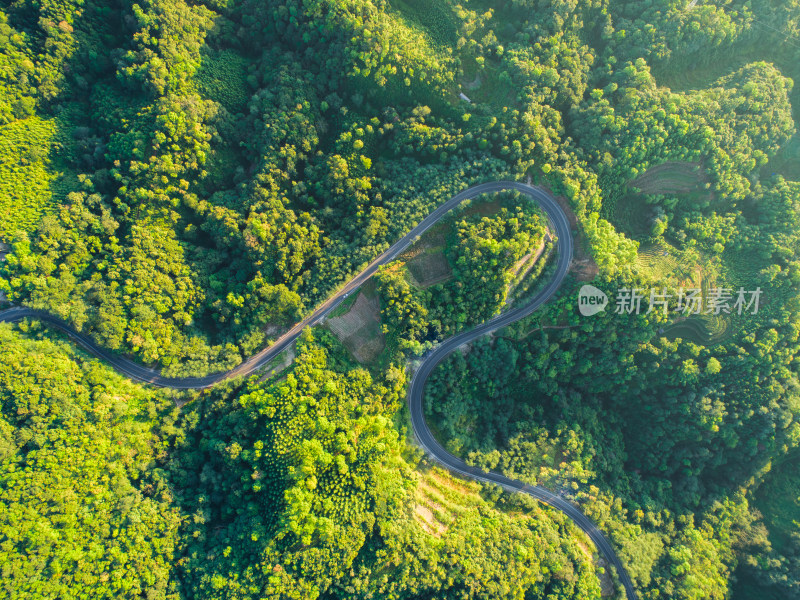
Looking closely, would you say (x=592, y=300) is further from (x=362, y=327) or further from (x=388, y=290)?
(x=362, y=327)

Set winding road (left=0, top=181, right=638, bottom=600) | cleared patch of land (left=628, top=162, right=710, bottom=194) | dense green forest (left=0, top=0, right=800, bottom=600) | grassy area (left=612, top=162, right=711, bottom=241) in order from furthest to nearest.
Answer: grassy area (left=612, top=162, right=711, bottom=241), cleared patch of land (left=628, top=162, right=710, bottom=194), winding road (left=0, top=181, right=638, bottom=600), dense green forest (left=0, top=0, right=800, bottom=600)

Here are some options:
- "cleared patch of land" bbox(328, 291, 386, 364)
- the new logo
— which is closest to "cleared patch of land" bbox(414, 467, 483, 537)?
"cleared patch of land" bbox(328, 291, 386, 364)

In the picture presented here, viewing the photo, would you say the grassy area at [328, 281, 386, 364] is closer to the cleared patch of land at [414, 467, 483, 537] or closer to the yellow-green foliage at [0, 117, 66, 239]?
the cleared patch of land at [414, 467, 483, 537]

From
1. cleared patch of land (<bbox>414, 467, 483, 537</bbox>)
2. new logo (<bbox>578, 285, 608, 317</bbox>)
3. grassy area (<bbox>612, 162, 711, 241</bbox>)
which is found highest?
grassy area (<bbox>612, 162, 711, 241</bbox>)

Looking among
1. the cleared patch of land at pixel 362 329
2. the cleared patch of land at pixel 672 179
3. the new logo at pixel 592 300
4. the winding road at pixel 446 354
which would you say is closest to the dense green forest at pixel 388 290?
the cleared patch of land at pixel 362 329

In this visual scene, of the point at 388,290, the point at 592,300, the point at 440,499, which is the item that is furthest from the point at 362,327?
the point at 592,300

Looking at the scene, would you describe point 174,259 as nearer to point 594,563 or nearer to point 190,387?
point 190,387

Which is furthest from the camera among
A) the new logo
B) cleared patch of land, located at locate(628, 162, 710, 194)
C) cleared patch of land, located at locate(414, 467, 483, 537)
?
cleared patch of land, located at locate(628, 162, 710, 194)
